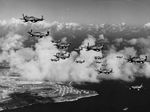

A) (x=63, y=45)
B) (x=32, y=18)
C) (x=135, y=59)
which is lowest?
(x=135, y=59)

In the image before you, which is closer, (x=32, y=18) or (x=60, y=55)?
(x=32, y=18)

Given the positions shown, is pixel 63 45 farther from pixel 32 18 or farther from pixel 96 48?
pixel 32 18

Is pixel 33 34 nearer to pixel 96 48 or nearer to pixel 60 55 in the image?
pixel 60 55

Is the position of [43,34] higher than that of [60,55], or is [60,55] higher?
[43,34]

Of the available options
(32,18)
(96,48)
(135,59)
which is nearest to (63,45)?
Answer: (96,48)

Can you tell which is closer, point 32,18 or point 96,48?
point 32,18

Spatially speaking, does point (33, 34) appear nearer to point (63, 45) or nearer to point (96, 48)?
point (63, 45)

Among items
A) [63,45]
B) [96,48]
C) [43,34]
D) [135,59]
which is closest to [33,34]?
[43,34]

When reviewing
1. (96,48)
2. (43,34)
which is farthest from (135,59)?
(43,34)

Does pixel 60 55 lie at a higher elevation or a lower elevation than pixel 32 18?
lower
